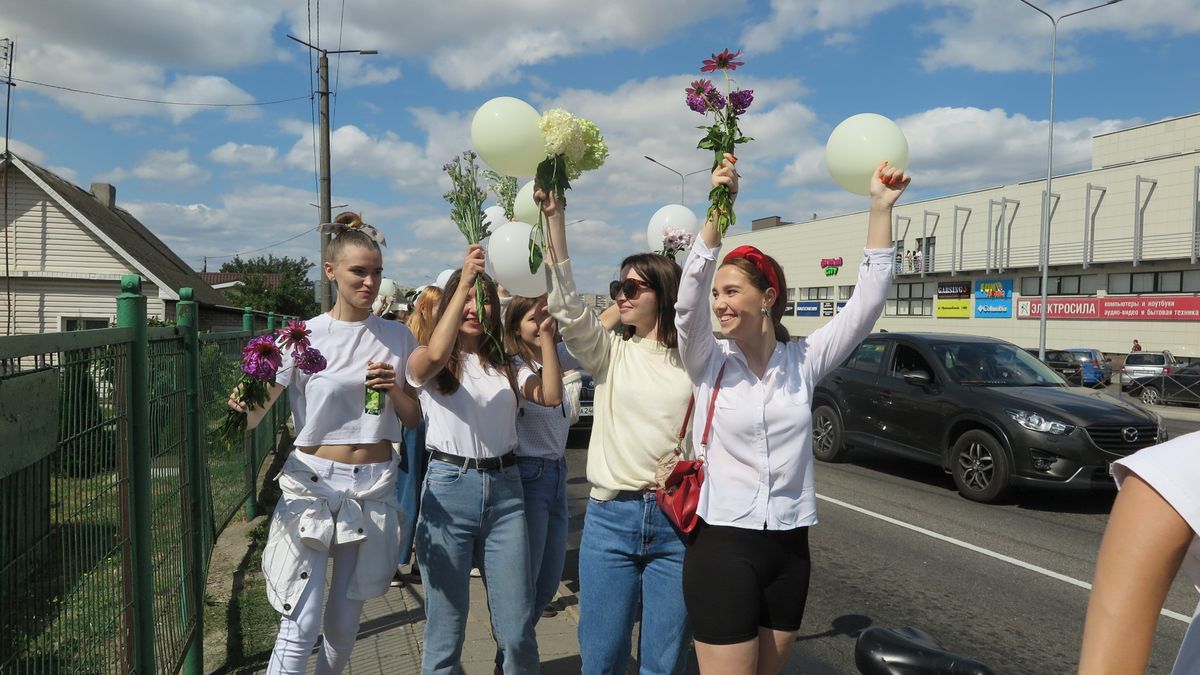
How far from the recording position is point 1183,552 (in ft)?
3.56

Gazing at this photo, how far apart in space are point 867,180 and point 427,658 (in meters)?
2.34

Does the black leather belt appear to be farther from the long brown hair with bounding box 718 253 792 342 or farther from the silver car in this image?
the silver car

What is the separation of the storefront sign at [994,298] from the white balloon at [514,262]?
45.3 metres

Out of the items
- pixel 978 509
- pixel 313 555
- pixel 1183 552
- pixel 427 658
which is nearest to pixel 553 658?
pixel 427 658

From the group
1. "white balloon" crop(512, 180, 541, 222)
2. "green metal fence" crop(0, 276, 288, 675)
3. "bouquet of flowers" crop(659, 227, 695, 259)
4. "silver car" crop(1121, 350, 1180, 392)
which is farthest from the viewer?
"silver car" crop(1121, 350, 1180, 392)

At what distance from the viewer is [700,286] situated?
106 inches

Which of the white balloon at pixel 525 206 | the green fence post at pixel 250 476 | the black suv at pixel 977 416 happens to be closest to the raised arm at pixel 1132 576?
the white balloon at pixel 525 206

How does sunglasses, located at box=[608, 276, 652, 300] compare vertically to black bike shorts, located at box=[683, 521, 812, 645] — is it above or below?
above

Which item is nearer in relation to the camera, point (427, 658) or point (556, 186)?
point (556, 186)

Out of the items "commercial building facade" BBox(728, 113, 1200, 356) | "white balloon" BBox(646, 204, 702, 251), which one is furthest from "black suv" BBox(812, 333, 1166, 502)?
"commercial building facade" BBox(728, 113, 1200, 356)

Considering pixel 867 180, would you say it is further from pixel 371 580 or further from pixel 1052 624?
pixel 1052 624

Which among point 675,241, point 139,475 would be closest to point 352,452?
point 139,475

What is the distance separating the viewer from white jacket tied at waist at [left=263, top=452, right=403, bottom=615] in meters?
3.07

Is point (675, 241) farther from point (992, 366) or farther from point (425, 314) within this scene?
point (992, 366)
